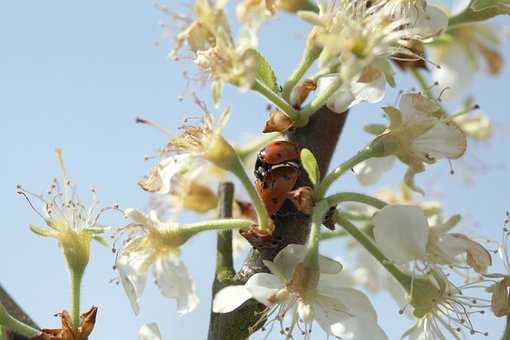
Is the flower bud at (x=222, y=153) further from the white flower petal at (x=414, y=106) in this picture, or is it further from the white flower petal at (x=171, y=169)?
the white flower petal at (x=414, y=106)

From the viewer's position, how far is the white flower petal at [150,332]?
204 centimetres

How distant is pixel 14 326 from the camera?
5.90 ft

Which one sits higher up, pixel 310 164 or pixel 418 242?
pixel 310 164

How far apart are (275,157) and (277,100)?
0.47 feet

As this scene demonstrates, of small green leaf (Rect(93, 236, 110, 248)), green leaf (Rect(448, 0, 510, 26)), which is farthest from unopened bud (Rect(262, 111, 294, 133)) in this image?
green leaf (Rect(448, 0, 510, 26))

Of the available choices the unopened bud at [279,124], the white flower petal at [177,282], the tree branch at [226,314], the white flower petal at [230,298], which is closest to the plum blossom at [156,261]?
the white flower petal at [177,282]

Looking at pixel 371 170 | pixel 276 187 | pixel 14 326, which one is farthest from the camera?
pixel 371 170

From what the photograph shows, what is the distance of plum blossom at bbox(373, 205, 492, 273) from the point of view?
76.2 inches

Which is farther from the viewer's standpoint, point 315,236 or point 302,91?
point 302,91

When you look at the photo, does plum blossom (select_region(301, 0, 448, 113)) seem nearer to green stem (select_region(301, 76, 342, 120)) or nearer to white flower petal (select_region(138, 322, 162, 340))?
green stem (select_region(301, 76, 342, 120))

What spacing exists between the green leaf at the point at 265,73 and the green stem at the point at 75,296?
64cm

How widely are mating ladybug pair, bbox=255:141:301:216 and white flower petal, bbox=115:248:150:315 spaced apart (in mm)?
355

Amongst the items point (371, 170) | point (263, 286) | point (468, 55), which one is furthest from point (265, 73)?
point (468, 55)

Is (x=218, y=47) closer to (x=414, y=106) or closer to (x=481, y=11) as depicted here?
(x=414, y=106)
